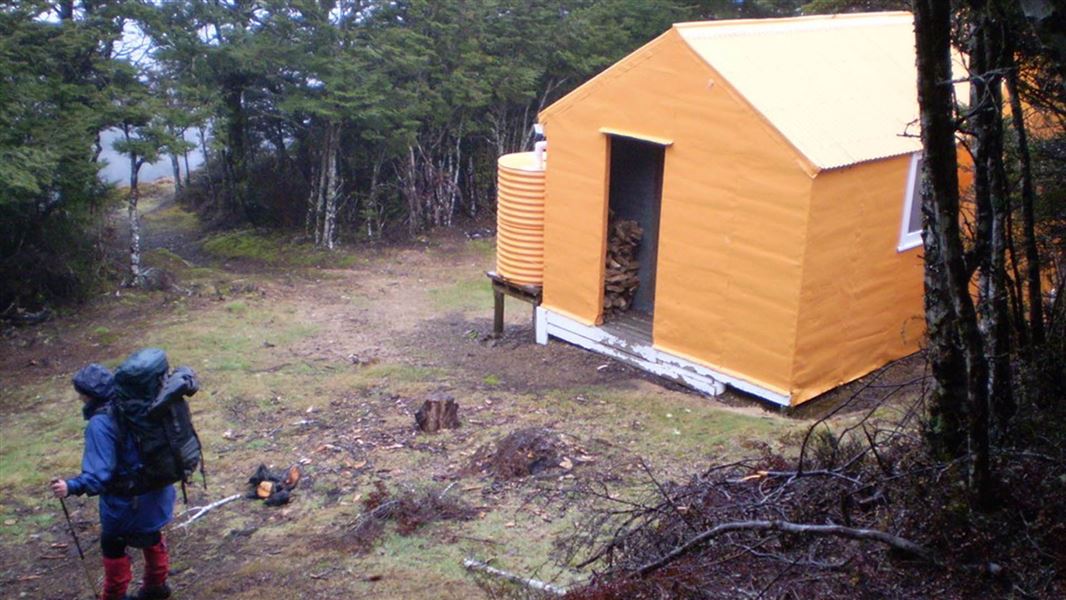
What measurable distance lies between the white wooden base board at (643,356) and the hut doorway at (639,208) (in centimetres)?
36

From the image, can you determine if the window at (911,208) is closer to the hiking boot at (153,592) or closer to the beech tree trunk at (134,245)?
the hiking boot at (153,592)

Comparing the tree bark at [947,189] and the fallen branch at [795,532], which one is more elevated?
the tree bark at [947,189]

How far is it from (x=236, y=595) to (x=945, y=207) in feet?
15.4

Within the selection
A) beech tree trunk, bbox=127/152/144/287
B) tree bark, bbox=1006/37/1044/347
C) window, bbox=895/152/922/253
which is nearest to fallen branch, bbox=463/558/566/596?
tree bark, bbox=1006/37/1044/347

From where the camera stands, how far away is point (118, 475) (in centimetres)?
583

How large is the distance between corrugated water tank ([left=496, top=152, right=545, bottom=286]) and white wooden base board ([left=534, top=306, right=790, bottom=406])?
53 centimetres

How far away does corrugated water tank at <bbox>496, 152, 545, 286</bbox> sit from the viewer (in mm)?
11812

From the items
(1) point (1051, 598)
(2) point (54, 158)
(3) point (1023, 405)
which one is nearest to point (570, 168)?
(2) point (54, 158)

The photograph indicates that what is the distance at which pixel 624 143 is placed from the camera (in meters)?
11.7

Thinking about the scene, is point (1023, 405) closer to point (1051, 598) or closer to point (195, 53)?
point (1051, 598)

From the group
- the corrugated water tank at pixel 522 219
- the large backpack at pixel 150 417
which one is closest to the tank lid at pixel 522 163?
the corrugated water tank at pixel 522 219

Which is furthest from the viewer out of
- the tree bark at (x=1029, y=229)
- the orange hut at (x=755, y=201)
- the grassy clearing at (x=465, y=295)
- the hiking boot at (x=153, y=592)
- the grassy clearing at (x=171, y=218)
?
the grassy clearing at (x=171, y=218)

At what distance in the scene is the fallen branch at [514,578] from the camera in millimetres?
5506

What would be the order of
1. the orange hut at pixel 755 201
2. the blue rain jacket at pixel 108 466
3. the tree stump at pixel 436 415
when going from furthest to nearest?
the orange hut at pixel 755 201, the tree stump at pixel 436 415, the blue rain jacket at pixel 108 466
